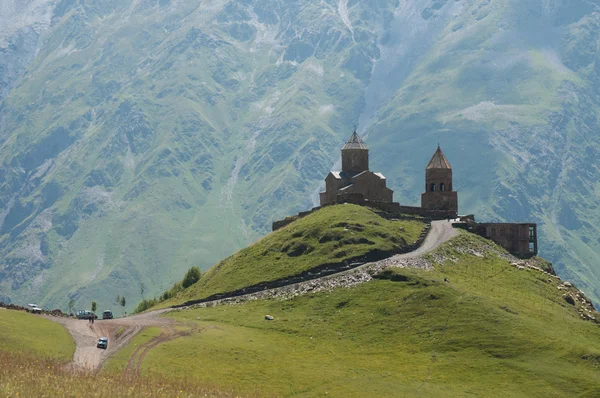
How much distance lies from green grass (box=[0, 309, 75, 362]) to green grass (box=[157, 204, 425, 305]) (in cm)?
3129

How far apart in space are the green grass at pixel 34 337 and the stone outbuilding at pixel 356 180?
233 feet

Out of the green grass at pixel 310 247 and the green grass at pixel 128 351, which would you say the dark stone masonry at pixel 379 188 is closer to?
the green grass at pixel 310 247

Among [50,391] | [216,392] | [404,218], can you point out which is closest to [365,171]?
[404,218]

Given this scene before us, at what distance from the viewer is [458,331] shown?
347 ft

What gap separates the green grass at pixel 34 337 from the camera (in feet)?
297

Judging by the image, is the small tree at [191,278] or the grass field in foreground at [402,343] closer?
the grass field in foreground at [402,343]

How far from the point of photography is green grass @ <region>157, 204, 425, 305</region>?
132 meters

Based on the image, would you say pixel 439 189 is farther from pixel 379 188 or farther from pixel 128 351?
pixel 128 351

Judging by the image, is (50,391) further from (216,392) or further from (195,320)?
(195,320)

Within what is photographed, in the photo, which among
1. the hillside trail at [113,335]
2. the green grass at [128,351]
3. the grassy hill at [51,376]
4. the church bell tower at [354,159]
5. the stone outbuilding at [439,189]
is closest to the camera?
the grassy hill at [51,376]

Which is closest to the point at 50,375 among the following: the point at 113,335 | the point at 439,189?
the point at 113,335

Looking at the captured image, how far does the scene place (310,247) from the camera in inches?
5369

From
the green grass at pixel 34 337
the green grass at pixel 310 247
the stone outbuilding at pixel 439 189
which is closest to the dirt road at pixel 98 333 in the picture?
the green grass at pixel 34 337

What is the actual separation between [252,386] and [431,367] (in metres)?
19.3
